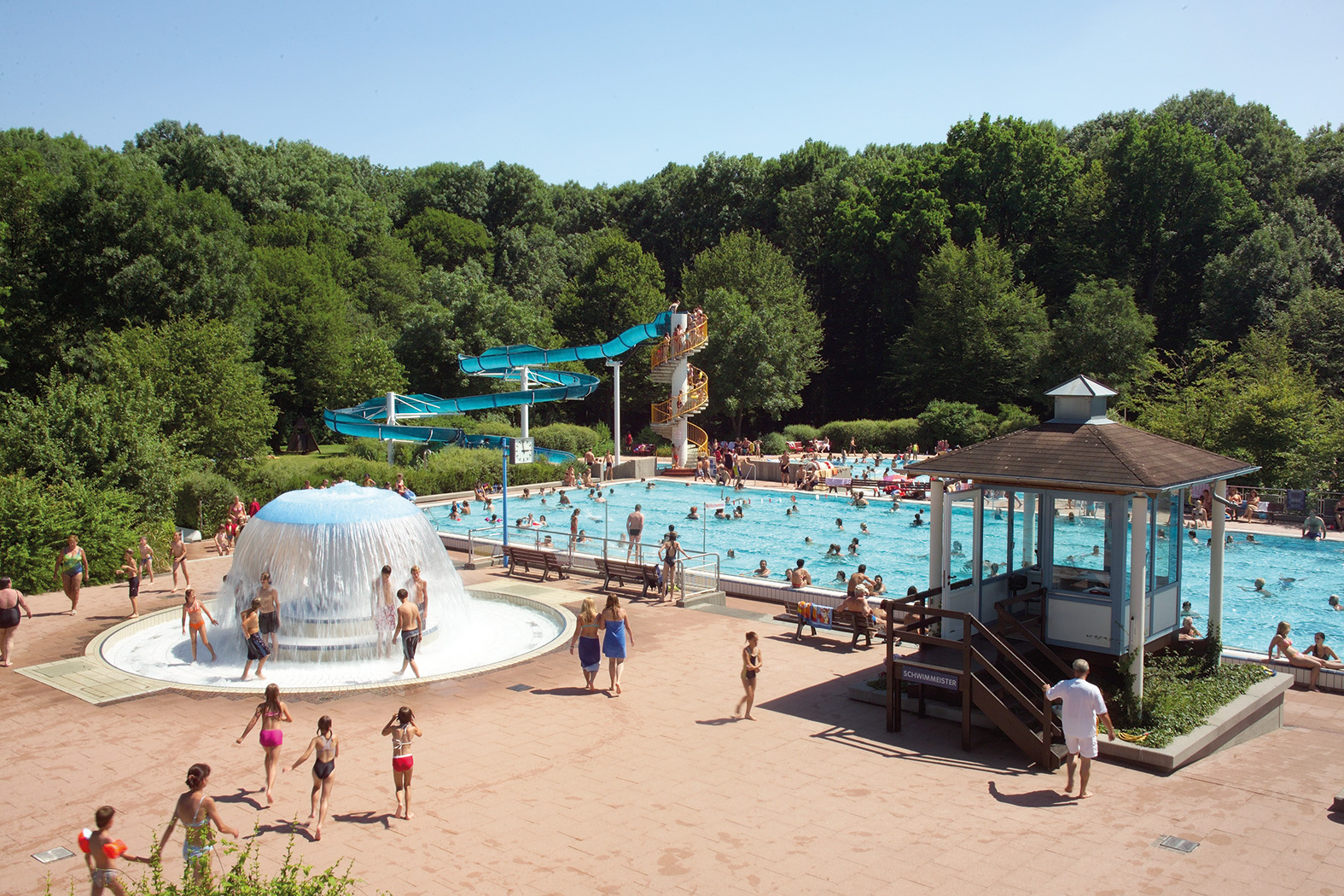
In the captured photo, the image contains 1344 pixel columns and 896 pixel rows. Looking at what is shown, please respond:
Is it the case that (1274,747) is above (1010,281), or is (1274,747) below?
below

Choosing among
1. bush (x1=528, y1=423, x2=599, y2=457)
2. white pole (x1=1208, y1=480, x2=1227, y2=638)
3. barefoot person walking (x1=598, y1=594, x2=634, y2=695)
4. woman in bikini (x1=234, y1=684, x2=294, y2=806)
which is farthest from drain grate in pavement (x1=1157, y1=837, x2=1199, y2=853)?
bush (x1=528, y1=423, x2=599, y2=457)

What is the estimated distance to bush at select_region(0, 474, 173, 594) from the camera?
1988 centimetres

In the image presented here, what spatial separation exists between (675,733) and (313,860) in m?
4.71

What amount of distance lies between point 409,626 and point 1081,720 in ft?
29.6

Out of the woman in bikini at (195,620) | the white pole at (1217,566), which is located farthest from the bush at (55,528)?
the white pole at (1217,566)

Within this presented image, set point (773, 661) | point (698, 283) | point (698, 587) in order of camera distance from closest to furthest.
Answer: point (773, 661), point (698, 587), point (698, 283)

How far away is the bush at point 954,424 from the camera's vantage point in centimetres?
4784

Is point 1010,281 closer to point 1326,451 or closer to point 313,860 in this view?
point 1326,451

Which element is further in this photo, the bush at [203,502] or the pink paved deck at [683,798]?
the bush at [203,502]

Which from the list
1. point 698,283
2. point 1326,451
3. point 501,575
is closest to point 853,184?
point 698,283

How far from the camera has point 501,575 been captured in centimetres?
2234

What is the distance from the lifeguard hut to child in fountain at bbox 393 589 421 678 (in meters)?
7.36

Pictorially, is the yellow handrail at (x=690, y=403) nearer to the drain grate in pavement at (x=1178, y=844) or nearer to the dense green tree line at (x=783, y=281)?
the dense green tree line at (x=783, y=281)

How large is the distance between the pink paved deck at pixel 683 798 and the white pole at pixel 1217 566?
1578 millimetres
